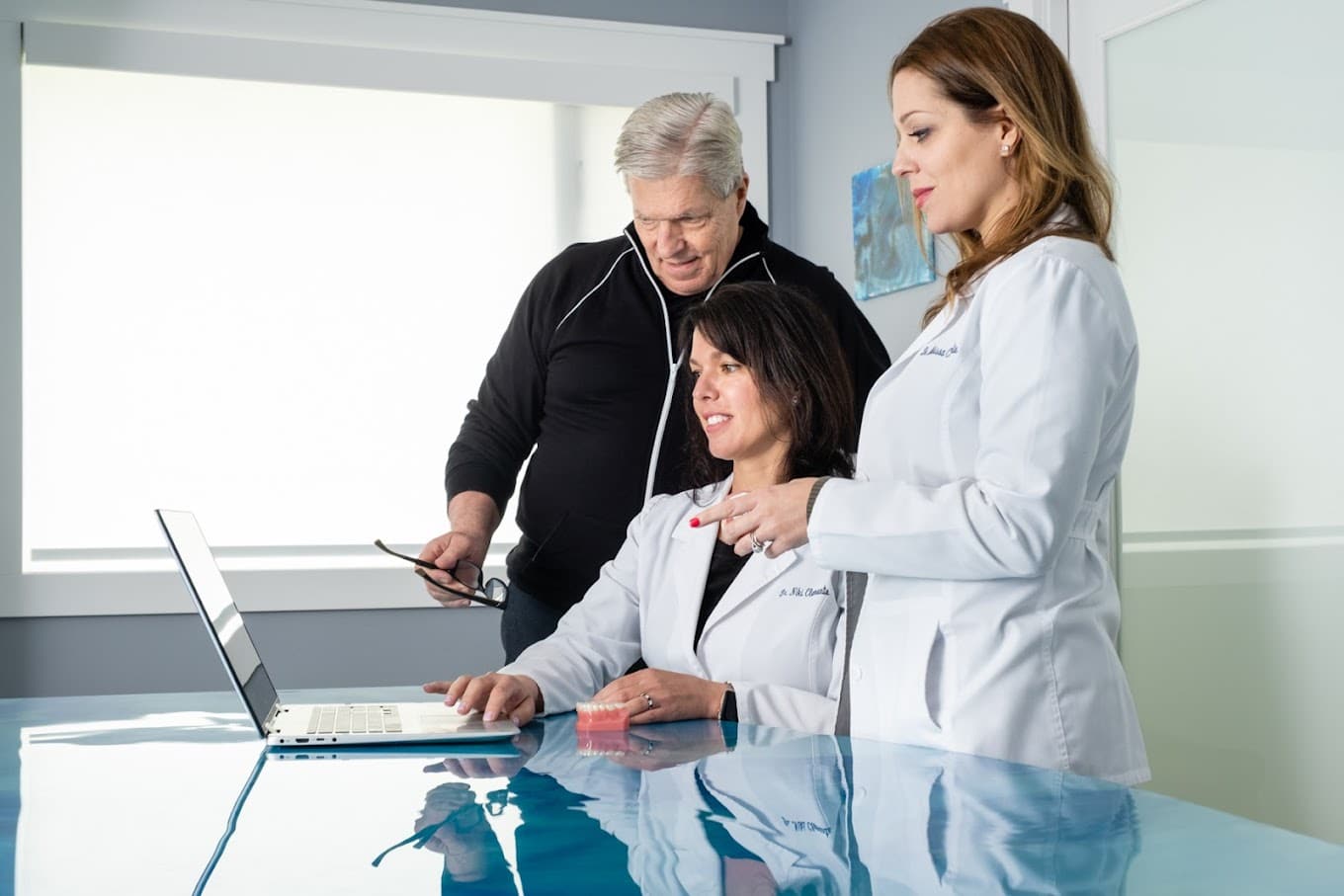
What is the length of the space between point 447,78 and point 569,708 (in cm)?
272

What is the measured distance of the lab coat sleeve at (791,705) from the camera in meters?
1.59

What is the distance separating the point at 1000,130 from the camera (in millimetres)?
1411

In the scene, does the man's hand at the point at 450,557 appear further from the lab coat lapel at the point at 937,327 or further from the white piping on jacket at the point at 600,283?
the lab coat lapel at the point at 937,327

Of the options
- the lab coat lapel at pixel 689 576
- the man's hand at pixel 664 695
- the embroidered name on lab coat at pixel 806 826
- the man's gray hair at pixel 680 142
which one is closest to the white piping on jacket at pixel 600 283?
the man's gray hair at pixel 680 142

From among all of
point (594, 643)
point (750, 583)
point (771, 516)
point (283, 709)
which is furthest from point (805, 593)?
point (283, 709)

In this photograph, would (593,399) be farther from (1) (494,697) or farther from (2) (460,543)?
(1) (494,697)

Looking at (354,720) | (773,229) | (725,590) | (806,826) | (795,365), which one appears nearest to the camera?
(806,826)

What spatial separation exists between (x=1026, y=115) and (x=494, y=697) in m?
0.85

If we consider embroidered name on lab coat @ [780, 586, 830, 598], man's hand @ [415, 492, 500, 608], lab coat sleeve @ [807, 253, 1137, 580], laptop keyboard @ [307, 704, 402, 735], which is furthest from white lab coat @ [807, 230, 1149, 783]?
man's hand @ [415, 492, 500, 608]

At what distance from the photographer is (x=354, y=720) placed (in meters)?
1.49

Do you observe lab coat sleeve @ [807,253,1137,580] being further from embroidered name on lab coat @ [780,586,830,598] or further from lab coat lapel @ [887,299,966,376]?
embroidered name on lab coat @ [780,586,830,598]

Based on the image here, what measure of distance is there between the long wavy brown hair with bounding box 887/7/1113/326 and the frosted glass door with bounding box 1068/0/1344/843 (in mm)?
1105

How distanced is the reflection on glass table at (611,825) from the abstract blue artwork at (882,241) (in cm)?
229

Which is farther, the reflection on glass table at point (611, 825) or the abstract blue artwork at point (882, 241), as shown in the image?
the abstract blue artwork at point (882, 241)
